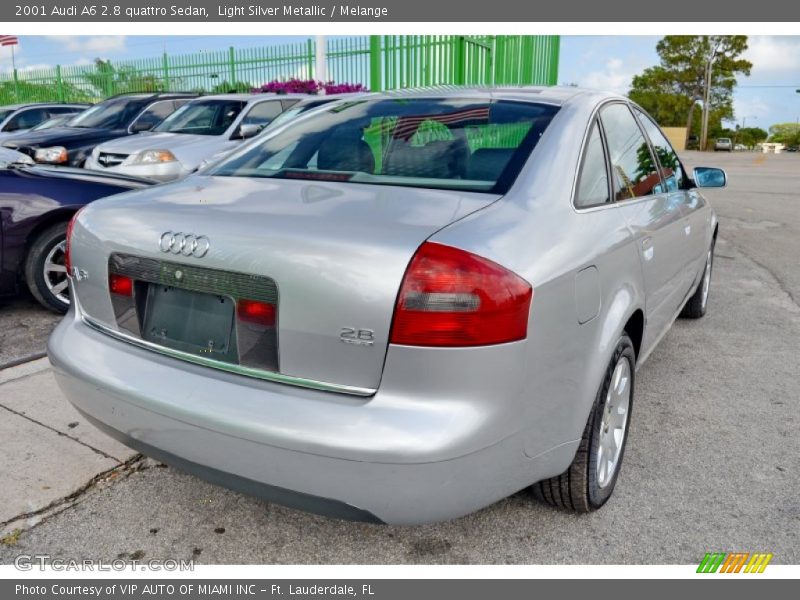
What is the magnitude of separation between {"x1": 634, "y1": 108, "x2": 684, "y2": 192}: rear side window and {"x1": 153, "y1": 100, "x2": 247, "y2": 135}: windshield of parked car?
6400mm

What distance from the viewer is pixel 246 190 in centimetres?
236

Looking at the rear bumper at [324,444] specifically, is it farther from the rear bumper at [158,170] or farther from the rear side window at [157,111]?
the rear side window at [157,111]

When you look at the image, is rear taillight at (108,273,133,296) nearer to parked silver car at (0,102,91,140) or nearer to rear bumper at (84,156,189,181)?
rear bumper at (84,156,189,181)

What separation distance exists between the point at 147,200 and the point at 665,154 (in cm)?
285

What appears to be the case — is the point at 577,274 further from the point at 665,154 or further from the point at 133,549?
the point at 665,154

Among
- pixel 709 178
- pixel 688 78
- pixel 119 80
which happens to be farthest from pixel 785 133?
pixel 709 178

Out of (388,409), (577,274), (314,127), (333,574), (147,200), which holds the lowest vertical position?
(333,574)

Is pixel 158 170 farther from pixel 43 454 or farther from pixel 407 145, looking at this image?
pixel 407 145

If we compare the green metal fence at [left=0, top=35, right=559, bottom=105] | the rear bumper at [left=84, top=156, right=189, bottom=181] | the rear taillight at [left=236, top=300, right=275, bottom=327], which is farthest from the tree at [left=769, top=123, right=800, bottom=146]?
the rear taillight at [left=236, top=300, right=275, bottom=327]

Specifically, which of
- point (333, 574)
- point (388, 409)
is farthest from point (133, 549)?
point (388, 409)

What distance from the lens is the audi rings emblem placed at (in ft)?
6.73

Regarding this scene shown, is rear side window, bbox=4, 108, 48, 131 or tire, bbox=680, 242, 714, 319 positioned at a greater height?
rear side window, bbox=4, 108, 48, 131

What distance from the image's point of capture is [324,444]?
6.03ft

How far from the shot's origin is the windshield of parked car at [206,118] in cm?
909
